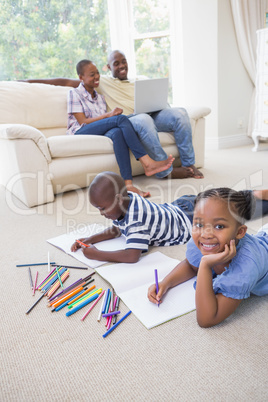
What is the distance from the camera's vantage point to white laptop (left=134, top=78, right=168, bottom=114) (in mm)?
2318

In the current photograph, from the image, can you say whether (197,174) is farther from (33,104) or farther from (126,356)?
(126,356)

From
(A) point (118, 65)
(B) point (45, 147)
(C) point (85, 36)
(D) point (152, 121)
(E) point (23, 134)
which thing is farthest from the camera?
(C) point (85, 36)

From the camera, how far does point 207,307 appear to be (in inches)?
33.1

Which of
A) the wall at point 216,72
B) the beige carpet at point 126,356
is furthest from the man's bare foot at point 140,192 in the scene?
the wall at point 216,72

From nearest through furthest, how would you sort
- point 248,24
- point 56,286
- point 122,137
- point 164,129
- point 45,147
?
point 56,286
point 45,147
point 122,137
point 164,129
point 248,24

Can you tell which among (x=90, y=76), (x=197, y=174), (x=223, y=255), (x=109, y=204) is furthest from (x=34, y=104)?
(x=223, y=255)

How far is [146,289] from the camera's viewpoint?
1075 millimetres

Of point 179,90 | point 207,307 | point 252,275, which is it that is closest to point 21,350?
point 207,307

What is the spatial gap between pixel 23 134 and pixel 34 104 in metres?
0.60

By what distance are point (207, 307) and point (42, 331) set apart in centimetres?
48

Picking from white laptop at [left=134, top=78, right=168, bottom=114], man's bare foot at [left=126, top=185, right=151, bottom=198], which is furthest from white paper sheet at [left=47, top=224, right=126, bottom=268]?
white laptop at [left=134, top=78, right=168, bottom=114]

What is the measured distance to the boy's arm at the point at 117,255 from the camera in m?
1.24

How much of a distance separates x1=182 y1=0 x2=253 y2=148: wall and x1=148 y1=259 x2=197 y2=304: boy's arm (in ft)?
9.13

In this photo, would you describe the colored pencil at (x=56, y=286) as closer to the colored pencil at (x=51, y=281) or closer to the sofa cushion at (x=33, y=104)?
the colored pencil at (x=51, y=281)
